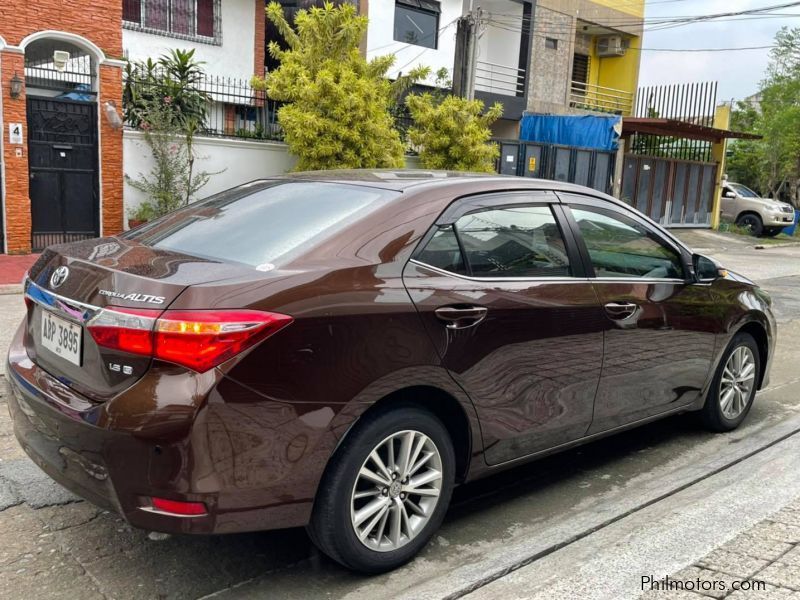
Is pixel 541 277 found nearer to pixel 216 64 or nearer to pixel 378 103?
pixel 378 103

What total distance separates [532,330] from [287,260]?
1.20m

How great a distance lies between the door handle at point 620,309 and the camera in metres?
3.91

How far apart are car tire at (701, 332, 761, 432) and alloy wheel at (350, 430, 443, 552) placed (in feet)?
8.09

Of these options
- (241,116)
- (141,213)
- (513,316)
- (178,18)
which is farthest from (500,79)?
(513,316)

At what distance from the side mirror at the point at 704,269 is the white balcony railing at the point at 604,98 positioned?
81.0 feet

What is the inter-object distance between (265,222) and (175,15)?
15835 millimetres

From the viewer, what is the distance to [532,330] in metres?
3.50

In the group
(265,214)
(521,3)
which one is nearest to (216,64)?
(521,3)

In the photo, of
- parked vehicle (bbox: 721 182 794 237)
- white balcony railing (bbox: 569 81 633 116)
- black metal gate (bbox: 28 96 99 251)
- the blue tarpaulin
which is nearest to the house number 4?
black metal gate (bbox: 28 96 99 251)

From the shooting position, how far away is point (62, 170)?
40.8 feet

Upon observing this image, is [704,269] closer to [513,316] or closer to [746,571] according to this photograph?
[513,316]

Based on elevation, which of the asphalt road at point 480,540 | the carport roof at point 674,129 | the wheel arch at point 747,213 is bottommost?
the asphalt road at point 480,540

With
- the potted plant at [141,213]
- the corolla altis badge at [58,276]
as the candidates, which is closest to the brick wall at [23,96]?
the potted plant at [141,213]

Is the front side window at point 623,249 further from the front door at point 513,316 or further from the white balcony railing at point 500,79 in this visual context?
the white balcony railing at point 500,79
